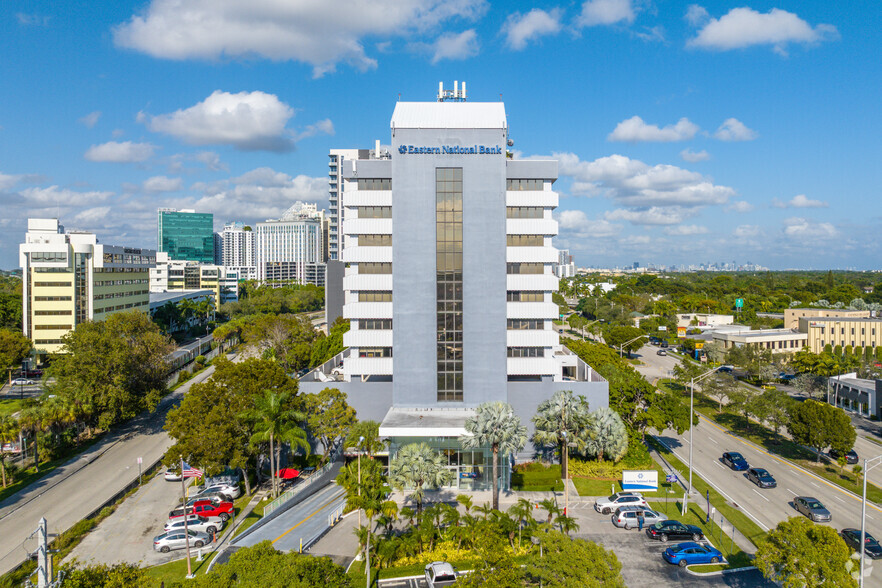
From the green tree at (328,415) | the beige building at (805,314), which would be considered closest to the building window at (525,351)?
the green tree at (328,415)

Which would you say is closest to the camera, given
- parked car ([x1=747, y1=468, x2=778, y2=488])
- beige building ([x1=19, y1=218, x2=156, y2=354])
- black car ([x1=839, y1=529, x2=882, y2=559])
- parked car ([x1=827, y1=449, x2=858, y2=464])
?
black car ([x1=839, y1=529, x2=882, y2=559])

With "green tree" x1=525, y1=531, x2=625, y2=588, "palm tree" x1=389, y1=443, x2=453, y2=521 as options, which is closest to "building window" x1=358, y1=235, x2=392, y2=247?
"palm tree" x1=389, y1=443, x2=453, y2=521

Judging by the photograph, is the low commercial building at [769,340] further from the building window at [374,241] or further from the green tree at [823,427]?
the building window at [374,241]

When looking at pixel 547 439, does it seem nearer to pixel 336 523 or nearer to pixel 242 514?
pixel 336 523

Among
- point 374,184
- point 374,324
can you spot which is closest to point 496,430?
point 374,324

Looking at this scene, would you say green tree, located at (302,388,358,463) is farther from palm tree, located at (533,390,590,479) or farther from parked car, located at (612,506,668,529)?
parked car, located at (612,506,668,529)
